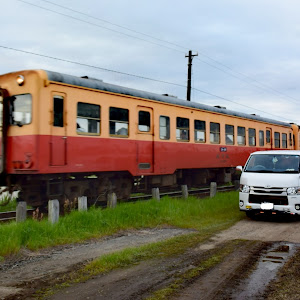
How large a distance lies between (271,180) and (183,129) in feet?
18.9

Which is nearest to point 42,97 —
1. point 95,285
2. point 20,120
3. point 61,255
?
point 20,120

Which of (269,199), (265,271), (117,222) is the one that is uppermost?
(269,199)

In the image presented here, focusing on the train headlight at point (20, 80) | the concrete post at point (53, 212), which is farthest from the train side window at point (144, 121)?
the concrete post at point (53, 212)

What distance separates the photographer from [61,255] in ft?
23.4

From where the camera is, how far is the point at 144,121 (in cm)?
1361

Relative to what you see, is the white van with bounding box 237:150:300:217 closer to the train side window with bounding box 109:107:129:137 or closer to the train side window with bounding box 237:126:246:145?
the train side window with bounding box 109:107:129:137

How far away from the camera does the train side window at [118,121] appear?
12.3 m

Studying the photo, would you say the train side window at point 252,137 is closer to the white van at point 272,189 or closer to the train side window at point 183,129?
the train side window at point 183,129

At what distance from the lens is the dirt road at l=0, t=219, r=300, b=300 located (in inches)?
198

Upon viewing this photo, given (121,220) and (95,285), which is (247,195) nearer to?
(121,220)

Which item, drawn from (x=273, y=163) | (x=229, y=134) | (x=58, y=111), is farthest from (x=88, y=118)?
(x=229, y=134)

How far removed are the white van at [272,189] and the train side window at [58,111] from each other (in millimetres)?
5012

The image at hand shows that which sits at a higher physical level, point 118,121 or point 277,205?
point 118,121

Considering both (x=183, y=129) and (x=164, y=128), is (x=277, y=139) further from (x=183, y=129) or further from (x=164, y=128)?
(x=164, y=128)
